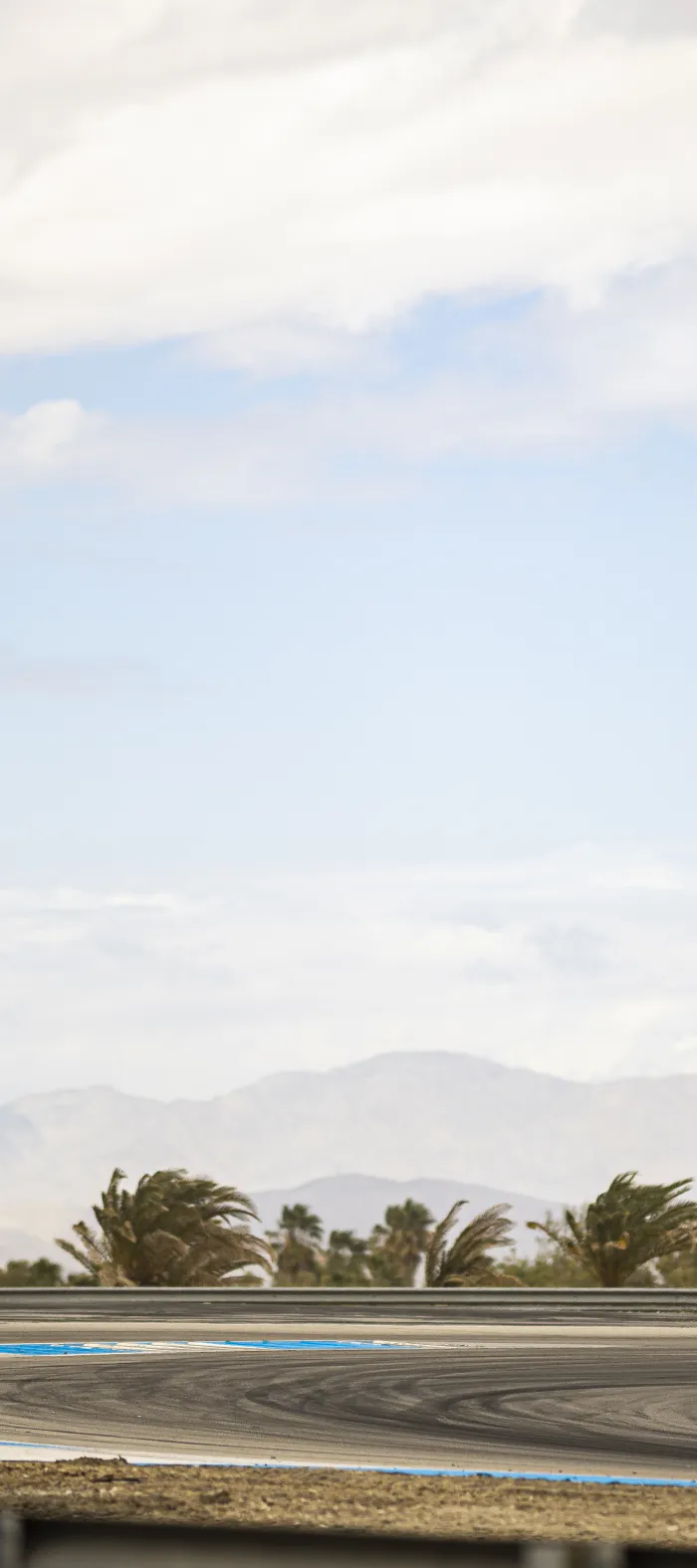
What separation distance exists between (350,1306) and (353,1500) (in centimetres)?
1958

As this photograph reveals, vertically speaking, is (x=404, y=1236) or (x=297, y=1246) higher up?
(x=404, y=1236)

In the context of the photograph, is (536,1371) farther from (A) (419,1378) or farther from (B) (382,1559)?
(B) (382,1559)

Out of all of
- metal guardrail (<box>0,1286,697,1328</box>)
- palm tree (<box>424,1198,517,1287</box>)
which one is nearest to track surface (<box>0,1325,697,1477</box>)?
metal guardrail (<box>0,1286,697,1328</box>)

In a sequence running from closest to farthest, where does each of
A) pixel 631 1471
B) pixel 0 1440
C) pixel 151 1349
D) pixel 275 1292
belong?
pixel 631 1471 → pixel 0 1440 → pixel 151 1349 → pixel 275 1292

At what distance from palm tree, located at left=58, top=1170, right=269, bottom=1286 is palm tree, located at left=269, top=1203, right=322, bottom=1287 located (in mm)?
10787

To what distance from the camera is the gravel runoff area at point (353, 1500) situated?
8.75m

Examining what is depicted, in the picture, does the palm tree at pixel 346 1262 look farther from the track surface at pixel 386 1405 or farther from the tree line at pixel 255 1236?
the track surface at pixel 386 1405

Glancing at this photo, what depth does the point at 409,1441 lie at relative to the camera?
12.9m

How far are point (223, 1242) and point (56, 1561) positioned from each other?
31738mm

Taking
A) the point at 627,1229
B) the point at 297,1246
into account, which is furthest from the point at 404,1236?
the point at 627,1229

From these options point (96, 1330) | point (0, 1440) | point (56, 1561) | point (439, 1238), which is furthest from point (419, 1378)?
point (439, 1238)

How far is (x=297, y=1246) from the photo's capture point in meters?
67.4

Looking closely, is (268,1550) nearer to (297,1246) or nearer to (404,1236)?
(297,1246)

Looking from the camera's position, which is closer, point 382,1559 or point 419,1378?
point 382,1559
